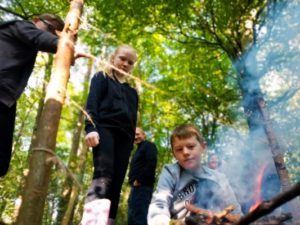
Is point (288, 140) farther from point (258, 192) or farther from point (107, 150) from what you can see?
point (107, 150)

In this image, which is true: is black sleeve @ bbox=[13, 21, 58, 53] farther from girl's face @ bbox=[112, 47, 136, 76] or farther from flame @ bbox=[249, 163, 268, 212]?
flame @ bbox=[249, 163, 268, 212]

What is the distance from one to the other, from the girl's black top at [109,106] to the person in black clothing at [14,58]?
0.73 meters

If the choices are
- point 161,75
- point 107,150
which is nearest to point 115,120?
point 107,150

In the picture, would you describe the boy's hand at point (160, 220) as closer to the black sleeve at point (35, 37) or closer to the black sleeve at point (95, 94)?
the black sleeve at point (95, 94)

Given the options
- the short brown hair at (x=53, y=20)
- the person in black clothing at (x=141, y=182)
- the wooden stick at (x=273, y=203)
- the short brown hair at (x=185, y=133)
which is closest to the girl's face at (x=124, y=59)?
the short brown hair at (x=53, y=20)

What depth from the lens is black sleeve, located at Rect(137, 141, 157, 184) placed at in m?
5.10

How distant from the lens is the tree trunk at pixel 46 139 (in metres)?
2.49

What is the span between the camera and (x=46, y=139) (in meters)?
2.66

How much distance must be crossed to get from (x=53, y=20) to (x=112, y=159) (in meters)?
1.32

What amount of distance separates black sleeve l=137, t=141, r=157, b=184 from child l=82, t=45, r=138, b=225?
1428 millimetres

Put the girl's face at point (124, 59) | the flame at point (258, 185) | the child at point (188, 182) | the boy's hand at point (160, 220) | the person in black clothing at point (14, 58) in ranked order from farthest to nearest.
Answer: the flame at point (258, 185) → the girl's face at point (124, 59) → the child at point (188, 182) → the person in black clothing at point (14, 58) → the boy's hand at point (160, 220)

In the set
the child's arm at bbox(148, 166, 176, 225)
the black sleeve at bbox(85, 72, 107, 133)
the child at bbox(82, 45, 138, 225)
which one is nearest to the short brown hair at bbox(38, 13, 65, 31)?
the child at bbox(82, 45, 138, 225)

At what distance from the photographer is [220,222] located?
6.29 feet

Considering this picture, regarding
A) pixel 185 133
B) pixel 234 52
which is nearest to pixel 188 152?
pixel 185 133
